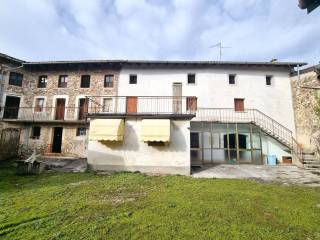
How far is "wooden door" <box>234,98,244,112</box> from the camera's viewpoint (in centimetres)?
1805

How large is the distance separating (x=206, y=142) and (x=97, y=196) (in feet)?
34.2

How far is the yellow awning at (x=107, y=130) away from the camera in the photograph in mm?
11164

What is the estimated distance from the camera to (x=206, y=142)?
51.1 ft

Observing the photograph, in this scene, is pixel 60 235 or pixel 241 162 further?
pixel 241 162

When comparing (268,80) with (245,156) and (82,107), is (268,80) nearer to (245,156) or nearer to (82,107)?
(245,156)

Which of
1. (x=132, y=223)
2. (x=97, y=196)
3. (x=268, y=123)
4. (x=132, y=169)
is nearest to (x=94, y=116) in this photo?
(x=132, y=169)

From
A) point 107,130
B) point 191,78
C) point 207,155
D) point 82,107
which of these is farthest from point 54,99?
point 207,155

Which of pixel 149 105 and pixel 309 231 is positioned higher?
pixel 149 105

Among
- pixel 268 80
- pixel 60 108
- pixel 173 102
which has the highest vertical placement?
pixel 268 80

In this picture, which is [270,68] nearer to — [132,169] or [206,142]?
[206,142]

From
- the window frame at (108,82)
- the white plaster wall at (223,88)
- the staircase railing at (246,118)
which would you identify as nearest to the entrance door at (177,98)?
the white plaster wall at (223,88)

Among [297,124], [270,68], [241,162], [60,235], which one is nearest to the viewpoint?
[60,235]

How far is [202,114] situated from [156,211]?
516 inches

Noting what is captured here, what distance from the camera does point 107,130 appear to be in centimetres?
1130
